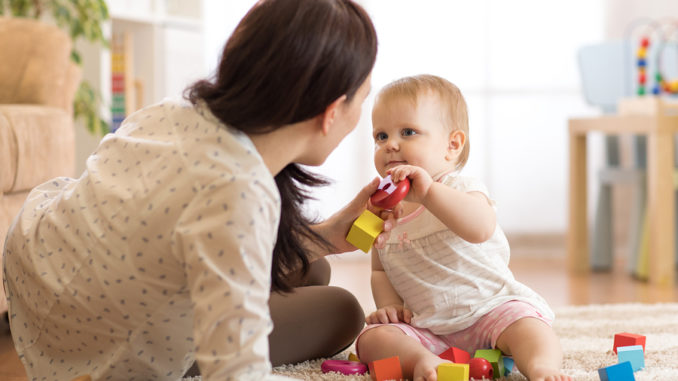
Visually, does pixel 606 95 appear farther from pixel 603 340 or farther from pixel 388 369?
pixel 388 369

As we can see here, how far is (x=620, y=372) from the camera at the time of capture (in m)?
1.01

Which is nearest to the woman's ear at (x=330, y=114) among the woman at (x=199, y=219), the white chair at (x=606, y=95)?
the woman at (x=199, y=219)

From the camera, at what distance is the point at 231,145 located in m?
0.79

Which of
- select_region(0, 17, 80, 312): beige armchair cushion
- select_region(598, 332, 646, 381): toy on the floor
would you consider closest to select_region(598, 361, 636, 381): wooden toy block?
select_region(598, 332, 646, 381): toy on the floor

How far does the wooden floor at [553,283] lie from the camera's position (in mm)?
2033

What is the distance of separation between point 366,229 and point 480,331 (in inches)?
9.9

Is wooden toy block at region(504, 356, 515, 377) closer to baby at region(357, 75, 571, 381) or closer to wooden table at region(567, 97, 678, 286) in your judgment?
baby at region(357, 75, 571, 381)

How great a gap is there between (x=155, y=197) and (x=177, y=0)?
2287 mm

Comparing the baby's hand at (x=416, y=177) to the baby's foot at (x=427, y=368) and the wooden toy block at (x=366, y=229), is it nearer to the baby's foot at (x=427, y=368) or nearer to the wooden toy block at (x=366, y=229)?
the wooden toy block at (x=366, y=229)

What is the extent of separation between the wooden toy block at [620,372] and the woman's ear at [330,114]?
1.58 ft

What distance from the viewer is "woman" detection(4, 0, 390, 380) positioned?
0.73 meters

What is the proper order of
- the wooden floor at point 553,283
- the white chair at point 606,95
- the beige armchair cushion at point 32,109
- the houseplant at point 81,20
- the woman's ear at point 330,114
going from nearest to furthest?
the woman's ear at point 330,114 → the beige armchair cushion at point 32,109 → the wooden floor at point 553,283 → the houseplant at point 81,20 → the white chair at point 606,95

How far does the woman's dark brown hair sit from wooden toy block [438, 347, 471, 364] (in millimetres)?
467

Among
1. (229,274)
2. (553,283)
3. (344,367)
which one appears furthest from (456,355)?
(553,283)
